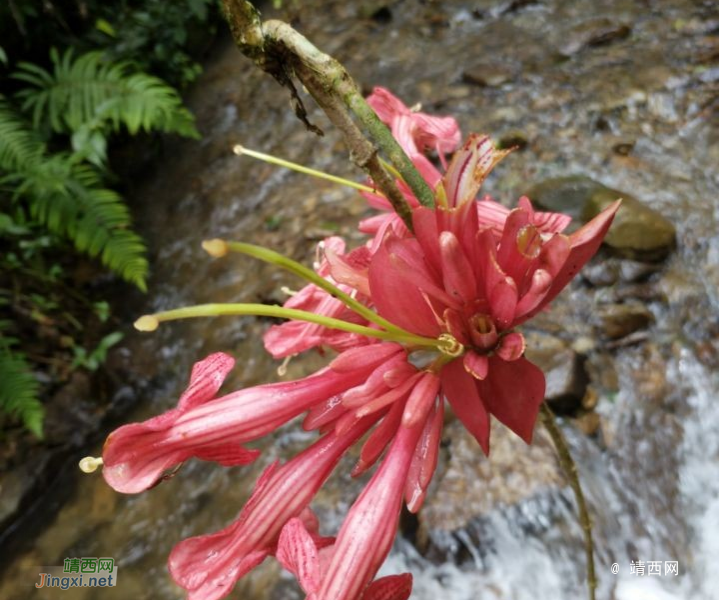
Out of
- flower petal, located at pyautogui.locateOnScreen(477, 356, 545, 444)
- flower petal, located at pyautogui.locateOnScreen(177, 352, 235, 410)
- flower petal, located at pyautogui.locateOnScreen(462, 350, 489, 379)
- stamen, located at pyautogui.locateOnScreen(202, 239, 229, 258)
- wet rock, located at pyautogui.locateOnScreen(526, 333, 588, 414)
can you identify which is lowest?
wet rock, located at pyautogui.locateOnScreen(526, 333, 588, 414)

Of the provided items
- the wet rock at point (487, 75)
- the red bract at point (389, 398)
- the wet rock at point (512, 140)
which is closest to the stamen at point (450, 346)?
the red bract at point (389, 398)

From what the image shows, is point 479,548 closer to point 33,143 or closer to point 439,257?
point 439,257

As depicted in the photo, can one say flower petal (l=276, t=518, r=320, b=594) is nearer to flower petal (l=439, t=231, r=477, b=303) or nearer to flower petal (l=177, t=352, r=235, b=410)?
flower petal (l=177, t=352, r=235, b=410)

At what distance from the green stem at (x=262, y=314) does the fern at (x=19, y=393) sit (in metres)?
2.42

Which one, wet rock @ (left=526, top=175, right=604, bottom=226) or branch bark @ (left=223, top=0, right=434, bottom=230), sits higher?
branch bark @ (left=223, top=0, right=434, bottom=230)

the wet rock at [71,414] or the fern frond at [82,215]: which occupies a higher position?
the fern frond at [82,215]

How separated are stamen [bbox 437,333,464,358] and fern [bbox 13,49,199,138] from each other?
3.32 m

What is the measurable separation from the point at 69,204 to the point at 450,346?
3.11 meters

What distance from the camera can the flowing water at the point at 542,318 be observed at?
204 centimetres

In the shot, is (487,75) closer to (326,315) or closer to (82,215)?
(82,215)

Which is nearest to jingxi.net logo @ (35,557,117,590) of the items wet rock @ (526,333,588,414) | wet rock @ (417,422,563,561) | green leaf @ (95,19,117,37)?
wet rock @ (417,422,563,561)

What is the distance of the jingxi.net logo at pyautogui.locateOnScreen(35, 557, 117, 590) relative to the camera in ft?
7.68

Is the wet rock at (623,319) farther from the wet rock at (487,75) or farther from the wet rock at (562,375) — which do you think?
the wet rock at (487,75)

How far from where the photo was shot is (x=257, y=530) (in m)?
0.67
